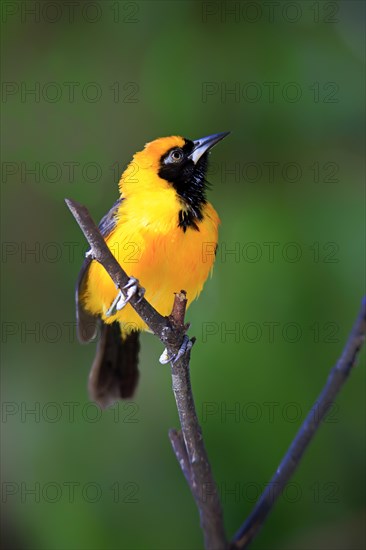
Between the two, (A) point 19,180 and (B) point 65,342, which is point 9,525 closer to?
(B) point 65,342

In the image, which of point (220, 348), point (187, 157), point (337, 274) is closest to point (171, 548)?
point (220, 348)

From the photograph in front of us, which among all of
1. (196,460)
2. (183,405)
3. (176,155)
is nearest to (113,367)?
(176,155)

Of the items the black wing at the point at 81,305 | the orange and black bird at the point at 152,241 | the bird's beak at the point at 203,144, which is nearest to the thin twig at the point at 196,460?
the orange and black bird at the point at 152,241

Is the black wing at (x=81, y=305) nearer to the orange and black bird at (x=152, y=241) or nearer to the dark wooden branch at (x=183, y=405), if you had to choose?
the orange and black bird at (x=152, y=241)

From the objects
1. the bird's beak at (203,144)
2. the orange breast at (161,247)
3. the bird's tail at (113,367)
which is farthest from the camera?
the bird's tail at (113,367)

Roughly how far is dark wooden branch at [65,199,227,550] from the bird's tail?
152 centimetres

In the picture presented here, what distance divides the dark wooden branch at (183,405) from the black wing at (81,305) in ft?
4.15

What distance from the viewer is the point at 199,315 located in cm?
375

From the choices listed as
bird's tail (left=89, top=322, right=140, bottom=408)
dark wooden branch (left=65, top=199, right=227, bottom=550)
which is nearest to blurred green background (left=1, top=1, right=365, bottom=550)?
bird's tail (left=89, top=322, right=140, bottom=408)

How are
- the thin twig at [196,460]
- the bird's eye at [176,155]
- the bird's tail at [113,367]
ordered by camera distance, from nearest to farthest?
the thin twig at [196,460]
the bird's eye at [176,155]
the bird's tail at [113,367]

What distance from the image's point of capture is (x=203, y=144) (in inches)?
152

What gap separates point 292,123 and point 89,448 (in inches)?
75.2

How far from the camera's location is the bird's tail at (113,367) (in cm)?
416

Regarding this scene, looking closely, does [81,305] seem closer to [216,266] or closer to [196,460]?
[216,266]
